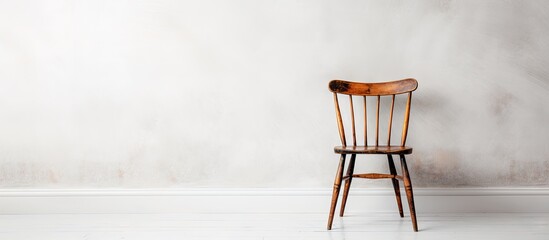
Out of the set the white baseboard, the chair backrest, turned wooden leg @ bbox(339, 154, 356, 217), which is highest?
the chair backrest

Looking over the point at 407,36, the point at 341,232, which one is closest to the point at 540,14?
the point at 407,36

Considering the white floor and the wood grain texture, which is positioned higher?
the wood grain texture

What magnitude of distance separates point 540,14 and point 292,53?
136 centimetres

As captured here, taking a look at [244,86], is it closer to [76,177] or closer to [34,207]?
[76,177]

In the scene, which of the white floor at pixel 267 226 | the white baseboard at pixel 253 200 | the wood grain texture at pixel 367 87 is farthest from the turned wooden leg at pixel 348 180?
the wood grain texture at pixel 367 87

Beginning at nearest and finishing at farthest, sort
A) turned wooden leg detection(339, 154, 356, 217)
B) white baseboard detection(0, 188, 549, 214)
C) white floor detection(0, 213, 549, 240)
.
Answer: white floor detection(0, 213, 549, 240)
turned wooden leg detection(339, 154, 356, 217)
white baseboard detection(0, 188, 549, 214)

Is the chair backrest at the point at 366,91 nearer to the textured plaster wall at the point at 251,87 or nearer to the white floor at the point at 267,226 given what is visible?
the textured plaster wall at the point at 251,87

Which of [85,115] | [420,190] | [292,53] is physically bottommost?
[420,190]

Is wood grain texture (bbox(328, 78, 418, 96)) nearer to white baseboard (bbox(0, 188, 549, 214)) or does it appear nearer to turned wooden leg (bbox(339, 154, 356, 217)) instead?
turned wooden leg (bbox(339, 154, 356, 217))

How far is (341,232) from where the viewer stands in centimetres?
206

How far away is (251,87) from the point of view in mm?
2516

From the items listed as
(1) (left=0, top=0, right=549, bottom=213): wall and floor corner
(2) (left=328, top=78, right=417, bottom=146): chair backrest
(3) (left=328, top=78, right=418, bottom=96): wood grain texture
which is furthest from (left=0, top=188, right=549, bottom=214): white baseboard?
(3) (left=328, top=78, right=418, bottom=96): wood grain texture

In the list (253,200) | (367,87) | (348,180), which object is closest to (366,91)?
(367,87)

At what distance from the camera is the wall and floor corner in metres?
2.46
